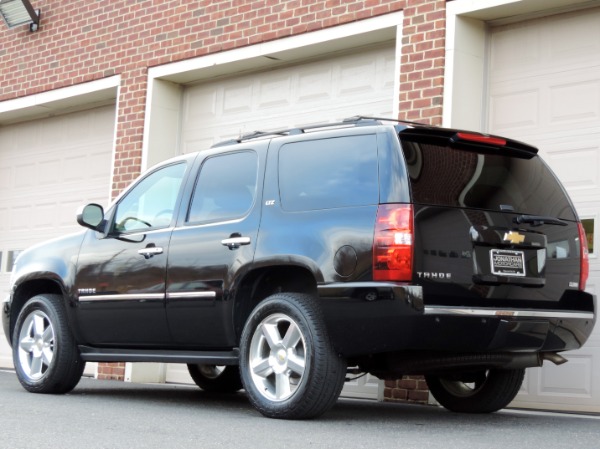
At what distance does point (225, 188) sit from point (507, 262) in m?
2.14

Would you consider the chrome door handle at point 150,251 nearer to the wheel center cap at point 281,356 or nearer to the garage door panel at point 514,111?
the wheel center cap at point 281,356

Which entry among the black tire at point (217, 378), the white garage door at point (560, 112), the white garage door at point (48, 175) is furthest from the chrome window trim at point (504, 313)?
the white garage door at point (48, 175)

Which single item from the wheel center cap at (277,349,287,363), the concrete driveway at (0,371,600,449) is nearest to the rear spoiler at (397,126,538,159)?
the wheel center cap at (277,349,287,363)

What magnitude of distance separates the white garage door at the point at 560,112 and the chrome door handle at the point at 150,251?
10.8 ft

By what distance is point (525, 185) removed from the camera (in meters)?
7.23

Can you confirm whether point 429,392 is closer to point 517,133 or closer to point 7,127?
point 517,133

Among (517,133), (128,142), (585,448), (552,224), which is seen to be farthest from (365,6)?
Result: (585,448)

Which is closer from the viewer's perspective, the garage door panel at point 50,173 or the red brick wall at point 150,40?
the red brick wall at point 150,40

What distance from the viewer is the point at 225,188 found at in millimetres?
7898

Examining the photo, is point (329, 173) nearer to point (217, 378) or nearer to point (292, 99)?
point (217, 378)

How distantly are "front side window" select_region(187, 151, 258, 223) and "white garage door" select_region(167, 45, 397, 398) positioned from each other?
3022 mm

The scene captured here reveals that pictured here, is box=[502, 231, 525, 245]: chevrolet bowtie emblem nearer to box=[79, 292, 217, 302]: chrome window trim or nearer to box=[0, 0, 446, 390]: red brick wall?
box=[79, 292, 217, 302]: chrome window trim

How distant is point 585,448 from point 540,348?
1.02 m

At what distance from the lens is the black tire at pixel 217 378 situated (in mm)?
9930
